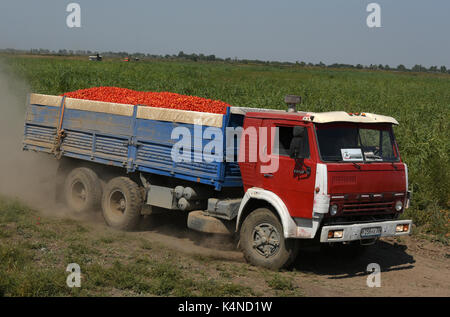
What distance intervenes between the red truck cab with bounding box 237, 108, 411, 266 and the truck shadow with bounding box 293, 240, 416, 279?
721 mm

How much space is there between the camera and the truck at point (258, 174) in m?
8.34

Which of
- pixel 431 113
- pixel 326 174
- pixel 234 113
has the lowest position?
pixel 326 174

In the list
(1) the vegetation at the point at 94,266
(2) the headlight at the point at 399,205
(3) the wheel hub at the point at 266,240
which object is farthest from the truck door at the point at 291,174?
(2) the headlight at the point at 399,205

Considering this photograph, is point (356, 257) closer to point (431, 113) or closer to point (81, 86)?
point (431, 113)

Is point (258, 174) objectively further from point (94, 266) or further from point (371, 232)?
point (94, 266)

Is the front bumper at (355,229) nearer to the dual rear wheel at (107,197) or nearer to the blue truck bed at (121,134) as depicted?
the blue truck bed at (121,134)

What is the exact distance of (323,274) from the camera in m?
9.01

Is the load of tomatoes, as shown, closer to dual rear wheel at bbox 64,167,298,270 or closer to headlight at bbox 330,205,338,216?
dual rear wheel at bbox 64,167,298,270

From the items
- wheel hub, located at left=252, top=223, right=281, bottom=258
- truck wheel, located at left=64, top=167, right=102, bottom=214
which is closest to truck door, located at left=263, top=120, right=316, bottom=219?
wheel hub, located at left=252, top=223, right=281, bottom=258

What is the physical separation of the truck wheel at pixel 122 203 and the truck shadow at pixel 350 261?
3.34 metres

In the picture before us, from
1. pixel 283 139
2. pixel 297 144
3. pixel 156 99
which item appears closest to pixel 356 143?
pixel 297 144

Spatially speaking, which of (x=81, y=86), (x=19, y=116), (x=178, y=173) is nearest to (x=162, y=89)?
(x=81, y=86)

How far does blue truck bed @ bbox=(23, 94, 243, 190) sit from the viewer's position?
966 centimetres

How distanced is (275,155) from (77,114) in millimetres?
5476
